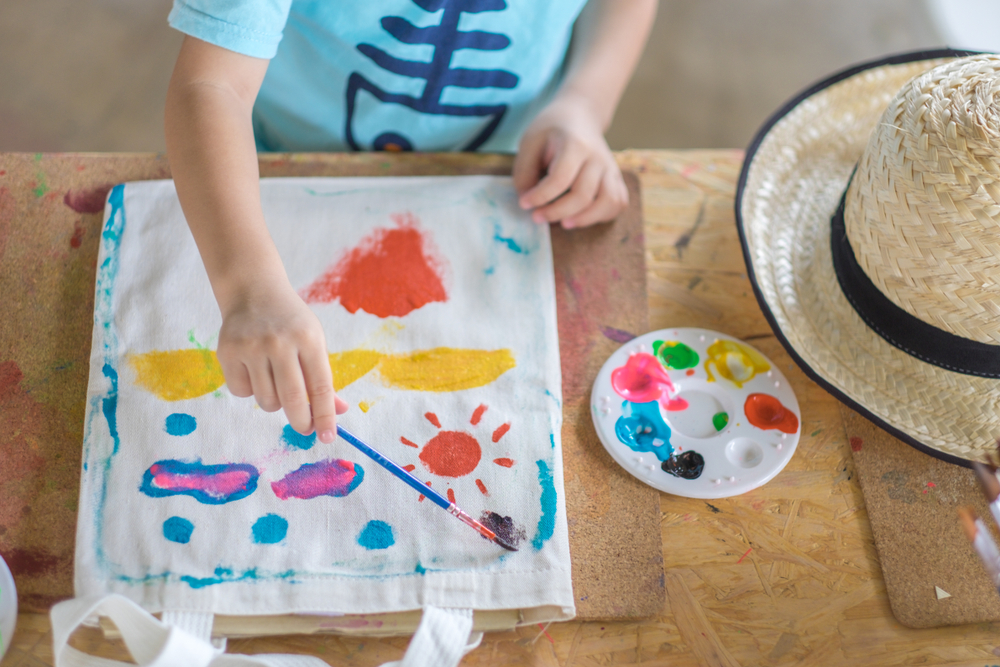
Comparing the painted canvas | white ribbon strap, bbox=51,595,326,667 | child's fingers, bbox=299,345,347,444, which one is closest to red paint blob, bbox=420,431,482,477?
the painted canvas

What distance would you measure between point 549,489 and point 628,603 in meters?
0.12

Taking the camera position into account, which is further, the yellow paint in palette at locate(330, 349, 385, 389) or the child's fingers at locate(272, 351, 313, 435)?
the yellow paint in palette at locate(330, 349, 385, 389)

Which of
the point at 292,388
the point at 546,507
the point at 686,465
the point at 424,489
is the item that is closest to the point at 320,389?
the point at 292,388

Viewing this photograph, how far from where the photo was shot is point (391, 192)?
Answer: 0.79m

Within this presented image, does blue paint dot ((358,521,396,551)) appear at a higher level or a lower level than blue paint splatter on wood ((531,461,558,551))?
lower

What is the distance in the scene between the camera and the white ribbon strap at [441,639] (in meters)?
0.55

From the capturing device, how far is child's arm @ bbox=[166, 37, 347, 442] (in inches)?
22.0

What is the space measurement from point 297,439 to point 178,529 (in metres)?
0.13

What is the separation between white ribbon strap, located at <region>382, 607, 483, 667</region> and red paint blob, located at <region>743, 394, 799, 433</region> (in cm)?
35

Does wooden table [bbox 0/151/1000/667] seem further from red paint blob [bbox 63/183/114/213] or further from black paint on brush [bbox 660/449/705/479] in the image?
red paint blob [bbox 63/183/114/213]

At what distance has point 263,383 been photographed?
564 mm

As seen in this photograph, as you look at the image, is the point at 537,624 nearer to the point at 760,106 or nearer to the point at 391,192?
the point at 391,192

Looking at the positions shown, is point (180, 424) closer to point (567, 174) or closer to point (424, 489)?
point (424, 489)

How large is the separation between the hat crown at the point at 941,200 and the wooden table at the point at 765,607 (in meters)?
Answer: 0.15
